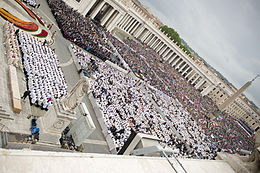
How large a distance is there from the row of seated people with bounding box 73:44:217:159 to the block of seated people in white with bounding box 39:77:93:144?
632 centimetres

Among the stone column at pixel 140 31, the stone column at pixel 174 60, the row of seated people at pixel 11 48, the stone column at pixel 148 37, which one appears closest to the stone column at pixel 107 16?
the stone column at pixel 140 31

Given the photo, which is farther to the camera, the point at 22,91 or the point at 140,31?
the point at 140,31

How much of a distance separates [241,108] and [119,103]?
88689 mm

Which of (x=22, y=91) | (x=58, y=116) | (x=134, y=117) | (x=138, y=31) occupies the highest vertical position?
(x=138, y=31)

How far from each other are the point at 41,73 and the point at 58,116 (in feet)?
25.9

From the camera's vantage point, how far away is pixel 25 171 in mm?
4062

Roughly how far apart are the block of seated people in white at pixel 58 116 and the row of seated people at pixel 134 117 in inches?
249

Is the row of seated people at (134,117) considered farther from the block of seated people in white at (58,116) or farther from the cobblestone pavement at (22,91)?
the block of seated people in white at (58,116)

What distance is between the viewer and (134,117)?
22.7 m

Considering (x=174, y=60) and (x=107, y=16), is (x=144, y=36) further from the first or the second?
(x=107, y=16)

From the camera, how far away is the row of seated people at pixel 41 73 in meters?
14.9

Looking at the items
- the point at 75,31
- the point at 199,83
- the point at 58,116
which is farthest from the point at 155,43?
the point at 58,116

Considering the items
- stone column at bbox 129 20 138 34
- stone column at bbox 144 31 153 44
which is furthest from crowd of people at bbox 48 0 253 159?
stone column at bbox 144 31 153 44

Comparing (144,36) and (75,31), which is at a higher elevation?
(144,36)
